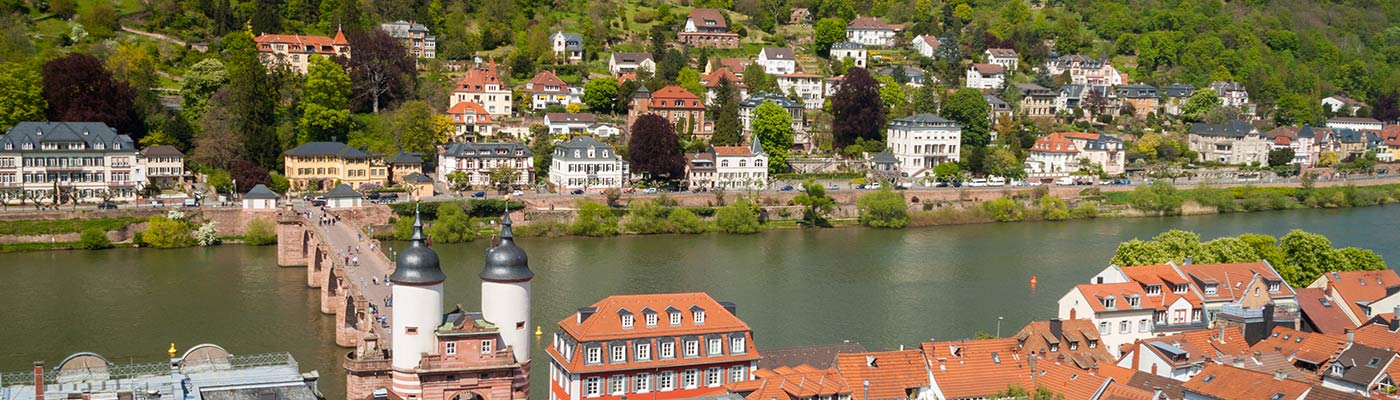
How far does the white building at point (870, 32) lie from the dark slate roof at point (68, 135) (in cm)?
4891

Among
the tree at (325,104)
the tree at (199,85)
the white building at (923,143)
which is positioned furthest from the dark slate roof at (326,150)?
the white building at (923,143)

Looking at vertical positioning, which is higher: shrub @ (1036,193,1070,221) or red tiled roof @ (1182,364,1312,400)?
shrub @ (1036,193,1070,221)

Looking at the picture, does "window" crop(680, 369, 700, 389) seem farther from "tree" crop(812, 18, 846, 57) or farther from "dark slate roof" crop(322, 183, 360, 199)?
"tree" crop(812, 18, 846, 57)

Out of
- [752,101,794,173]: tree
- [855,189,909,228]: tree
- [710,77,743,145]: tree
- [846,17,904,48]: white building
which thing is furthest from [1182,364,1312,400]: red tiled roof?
[846,17,904,48]: white building

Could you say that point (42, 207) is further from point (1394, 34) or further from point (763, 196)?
point (1394, 34)

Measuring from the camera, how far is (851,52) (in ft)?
277

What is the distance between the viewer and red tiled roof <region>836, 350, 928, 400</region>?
76.8ft

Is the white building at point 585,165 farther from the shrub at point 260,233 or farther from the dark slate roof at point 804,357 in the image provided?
the dark slate roof at point 804,357

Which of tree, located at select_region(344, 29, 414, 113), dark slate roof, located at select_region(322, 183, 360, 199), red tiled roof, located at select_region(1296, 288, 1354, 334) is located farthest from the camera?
tree, located at select_region(344, 29, 414, 113)

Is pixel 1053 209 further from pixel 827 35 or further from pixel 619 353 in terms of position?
pixel 619 353

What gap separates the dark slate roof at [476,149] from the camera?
5766cm

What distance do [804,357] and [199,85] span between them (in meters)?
41.8

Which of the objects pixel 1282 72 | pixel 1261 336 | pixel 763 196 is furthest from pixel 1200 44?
pixel 1261 336

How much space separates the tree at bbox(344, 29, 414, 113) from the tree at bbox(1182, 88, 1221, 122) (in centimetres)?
4586
